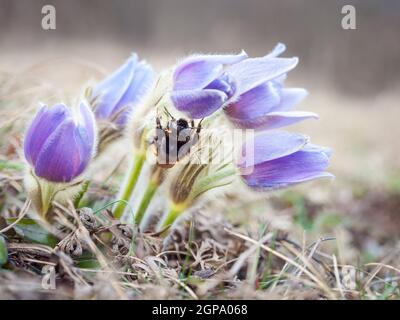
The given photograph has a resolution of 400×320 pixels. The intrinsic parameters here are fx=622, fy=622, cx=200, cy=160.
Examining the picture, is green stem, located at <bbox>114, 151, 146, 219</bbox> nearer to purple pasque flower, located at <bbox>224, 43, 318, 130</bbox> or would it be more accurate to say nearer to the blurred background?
purple pasque flower, located at <bbox>224, 43, 318, 130</bbox>

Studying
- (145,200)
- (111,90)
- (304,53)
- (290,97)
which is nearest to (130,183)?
(145,200)

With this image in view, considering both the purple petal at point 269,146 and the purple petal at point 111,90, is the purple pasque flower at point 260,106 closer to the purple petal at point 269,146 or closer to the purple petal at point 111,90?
the purple petal at point 269,146

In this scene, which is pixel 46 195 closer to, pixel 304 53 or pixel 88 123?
pixel 88 123

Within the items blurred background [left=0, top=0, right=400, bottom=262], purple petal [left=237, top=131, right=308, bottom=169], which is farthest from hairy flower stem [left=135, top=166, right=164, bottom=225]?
blurred background [left=0, top=0, right=400, bottom=262]

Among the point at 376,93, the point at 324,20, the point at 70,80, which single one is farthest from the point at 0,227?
→ the point at 376,93

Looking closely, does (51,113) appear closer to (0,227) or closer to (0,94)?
(0,227)

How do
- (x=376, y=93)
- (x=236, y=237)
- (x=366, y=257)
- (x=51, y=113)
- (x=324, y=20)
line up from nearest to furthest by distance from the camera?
(x=51, y=113)
(x=236, y=237)
(x=366, y=257)
(x=324, y=20)
(x=376, y=93)
